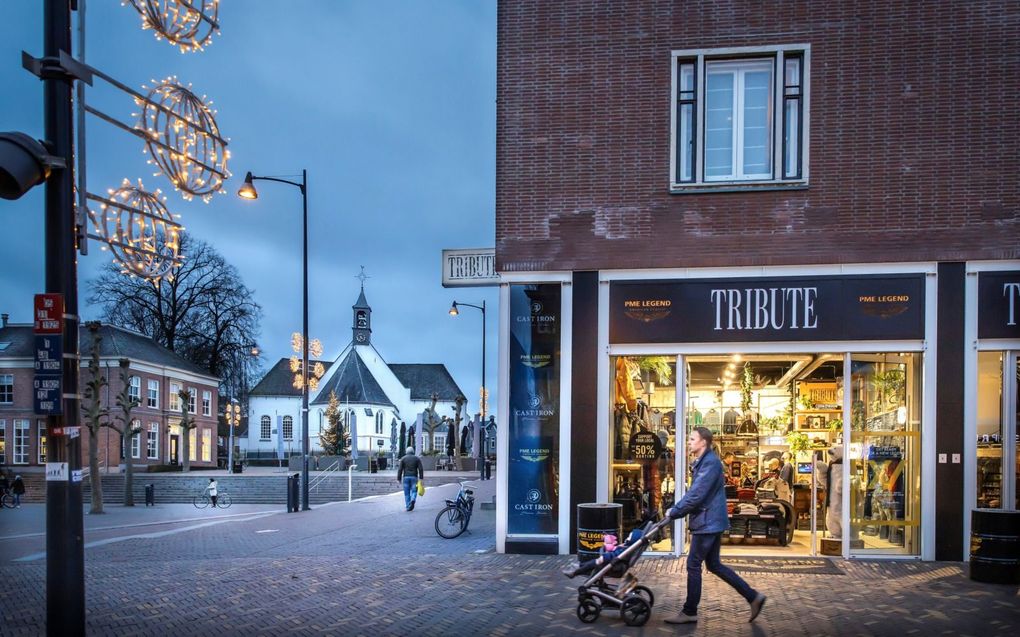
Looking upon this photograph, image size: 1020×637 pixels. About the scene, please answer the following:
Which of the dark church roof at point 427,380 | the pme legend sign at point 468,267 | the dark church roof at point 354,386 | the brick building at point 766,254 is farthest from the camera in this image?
the dark church roof at point 427,380

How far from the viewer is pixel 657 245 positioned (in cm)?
1234

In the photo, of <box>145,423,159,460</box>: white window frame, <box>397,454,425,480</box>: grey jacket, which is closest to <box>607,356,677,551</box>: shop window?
<box>397,454,425,480</box>: grey jacket

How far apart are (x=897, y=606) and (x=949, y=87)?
7268mm

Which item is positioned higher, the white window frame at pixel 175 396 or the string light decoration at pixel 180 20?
the string light decoration at pixel 180 20

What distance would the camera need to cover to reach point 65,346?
6859 mm

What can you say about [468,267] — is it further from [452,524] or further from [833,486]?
[833,486]

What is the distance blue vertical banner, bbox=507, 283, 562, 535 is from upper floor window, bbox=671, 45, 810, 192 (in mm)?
2729

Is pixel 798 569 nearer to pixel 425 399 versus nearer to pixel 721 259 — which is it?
pixel 721 259

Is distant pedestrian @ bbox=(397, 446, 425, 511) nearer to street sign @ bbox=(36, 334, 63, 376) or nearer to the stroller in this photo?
the stroller

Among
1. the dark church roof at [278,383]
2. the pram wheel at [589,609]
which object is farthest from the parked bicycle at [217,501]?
the dark church roof at [278,383]

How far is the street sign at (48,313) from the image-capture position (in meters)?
6.71

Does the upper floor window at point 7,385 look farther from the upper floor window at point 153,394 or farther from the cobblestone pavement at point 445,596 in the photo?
the cobblestone pavement at point 445,596

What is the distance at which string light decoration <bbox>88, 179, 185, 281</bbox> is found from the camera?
→ 7039 millimetres

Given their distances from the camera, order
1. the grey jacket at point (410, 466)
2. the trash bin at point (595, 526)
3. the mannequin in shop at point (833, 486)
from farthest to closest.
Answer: the grey jacket at point (410, 466), the mannequin in shop at point (833, 486), the trash bin at point (595, 526)
